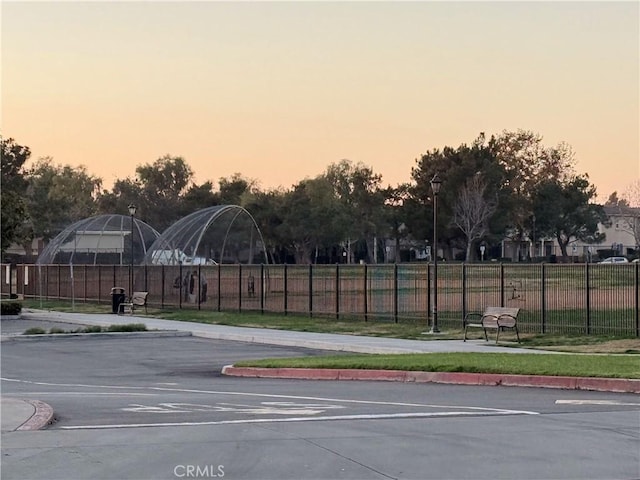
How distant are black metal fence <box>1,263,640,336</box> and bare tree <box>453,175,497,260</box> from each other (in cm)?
4748

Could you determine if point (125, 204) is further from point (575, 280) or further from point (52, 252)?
point (575, 280)

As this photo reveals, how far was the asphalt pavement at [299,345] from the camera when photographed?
14.2 metres

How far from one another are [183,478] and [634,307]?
20283 millimetres

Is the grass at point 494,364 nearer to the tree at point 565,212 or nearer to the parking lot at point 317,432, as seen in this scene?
the parking lot at point 317,432

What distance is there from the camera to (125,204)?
4291 inches

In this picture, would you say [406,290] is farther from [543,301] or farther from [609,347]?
[609,347]

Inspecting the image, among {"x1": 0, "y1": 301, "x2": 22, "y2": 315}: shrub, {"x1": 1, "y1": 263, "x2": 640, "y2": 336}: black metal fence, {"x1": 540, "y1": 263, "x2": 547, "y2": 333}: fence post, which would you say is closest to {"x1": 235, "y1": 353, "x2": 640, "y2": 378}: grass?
{"x1": 1, "y1": 263, "x2": 640, "y2": 336}: black metal fence

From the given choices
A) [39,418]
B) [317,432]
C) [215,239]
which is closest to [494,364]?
[317,432]

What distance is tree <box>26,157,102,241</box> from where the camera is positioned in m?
95.7

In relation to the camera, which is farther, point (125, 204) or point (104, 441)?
point (125, 204)

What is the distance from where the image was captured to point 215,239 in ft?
171

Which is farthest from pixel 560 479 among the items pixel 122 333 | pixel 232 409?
pixel 122 333

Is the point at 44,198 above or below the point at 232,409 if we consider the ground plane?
above

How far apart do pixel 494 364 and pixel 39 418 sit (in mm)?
8884
